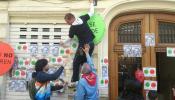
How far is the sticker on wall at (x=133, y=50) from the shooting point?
8.36 m

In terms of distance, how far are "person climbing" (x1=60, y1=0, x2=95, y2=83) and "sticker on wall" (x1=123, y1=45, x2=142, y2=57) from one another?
0.93 m

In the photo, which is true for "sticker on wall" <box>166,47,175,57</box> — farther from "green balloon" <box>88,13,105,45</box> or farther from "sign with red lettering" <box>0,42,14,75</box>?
"sign with red lettering" <box>0,42,14,75</box>

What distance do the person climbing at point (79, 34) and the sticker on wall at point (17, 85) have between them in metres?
1.07

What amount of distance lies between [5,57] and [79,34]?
154cm

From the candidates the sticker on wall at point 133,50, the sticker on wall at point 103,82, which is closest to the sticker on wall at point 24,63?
the sticker on wall at point 103,82

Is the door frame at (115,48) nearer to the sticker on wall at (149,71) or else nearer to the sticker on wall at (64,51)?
the sticker on wall at (149,71)

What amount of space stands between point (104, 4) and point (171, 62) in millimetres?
1915

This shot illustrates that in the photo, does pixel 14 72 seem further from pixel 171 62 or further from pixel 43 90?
pixel 171 62

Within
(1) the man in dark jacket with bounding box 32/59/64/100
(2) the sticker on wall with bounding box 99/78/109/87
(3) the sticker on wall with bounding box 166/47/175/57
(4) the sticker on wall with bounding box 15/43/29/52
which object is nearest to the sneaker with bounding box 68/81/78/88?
(2) the sticker on wall with bounding box 99/78/109/87

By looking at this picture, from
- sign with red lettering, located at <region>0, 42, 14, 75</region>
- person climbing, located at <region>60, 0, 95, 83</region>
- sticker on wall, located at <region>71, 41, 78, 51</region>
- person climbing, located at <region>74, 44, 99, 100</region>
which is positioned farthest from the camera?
sign with red lettering, located at <region>0, 42, 14, 75</region>

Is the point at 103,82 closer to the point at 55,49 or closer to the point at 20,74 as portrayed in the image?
the point at 55,49

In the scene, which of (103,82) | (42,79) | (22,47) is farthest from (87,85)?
Result: (22,47)

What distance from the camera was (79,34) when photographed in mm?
7637

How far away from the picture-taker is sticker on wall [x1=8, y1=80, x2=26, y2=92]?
325 inches
